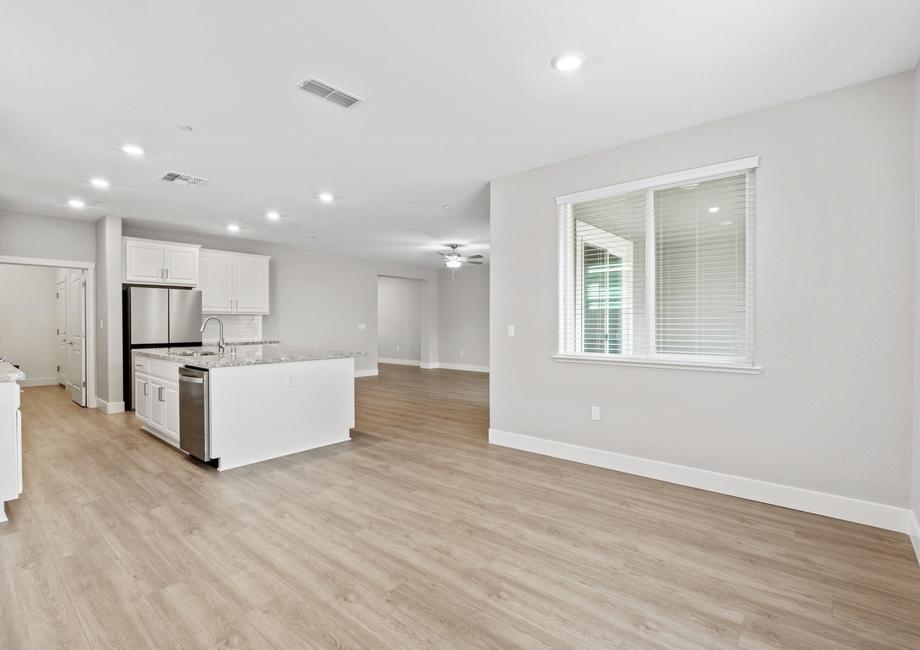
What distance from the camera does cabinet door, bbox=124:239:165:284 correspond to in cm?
626

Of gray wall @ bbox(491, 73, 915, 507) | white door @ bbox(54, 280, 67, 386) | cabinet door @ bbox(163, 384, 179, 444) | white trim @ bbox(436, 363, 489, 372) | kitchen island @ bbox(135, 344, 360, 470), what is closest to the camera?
gray wall @ bbox(491, 73, 915, 507)

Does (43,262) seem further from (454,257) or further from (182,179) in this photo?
(454,257)

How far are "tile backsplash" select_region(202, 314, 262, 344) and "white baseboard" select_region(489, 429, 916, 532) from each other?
5.73m

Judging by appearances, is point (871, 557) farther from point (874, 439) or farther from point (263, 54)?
point (263, 54)

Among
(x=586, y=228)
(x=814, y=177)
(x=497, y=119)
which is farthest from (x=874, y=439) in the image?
(x=497, y=119)

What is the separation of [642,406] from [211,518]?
124 inches

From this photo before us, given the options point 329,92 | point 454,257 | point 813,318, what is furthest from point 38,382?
point 813,318

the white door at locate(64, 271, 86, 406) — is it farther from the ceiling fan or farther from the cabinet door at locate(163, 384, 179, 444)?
the ceiling fan

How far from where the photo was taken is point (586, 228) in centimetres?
403

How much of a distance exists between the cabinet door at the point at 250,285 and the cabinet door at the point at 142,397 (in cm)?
Result: 254

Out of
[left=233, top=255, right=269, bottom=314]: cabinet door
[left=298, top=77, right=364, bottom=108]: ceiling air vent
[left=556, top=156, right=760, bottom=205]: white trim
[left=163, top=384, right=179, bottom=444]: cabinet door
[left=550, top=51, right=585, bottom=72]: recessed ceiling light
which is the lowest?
[left=163, top=384, right=179, bottom=444]: cabinet door

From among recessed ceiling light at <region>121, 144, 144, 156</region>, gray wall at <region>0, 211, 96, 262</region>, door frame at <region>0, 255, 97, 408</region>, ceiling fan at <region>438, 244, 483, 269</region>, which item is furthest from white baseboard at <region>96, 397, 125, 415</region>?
ceiling fan at <region>438, 244, 483, 269</region>

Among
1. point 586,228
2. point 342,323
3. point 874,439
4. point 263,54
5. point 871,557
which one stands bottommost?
point 871,557

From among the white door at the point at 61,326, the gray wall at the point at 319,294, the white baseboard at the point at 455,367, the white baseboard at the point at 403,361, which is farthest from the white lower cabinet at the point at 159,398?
the white baseboard at the point at 403,361
